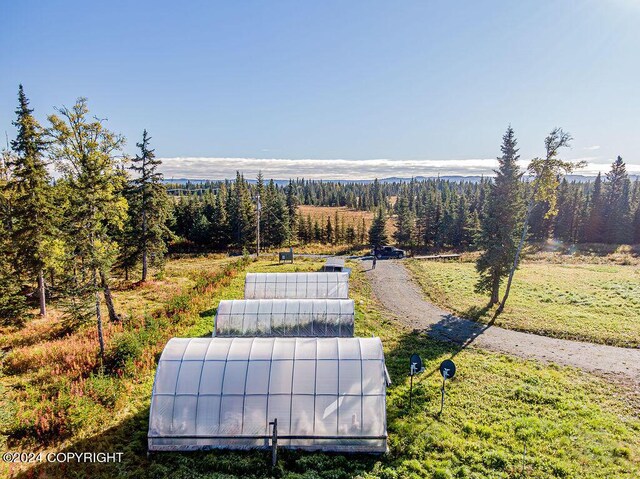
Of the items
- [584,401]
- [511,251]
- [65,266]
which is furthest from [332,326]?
[511,251]

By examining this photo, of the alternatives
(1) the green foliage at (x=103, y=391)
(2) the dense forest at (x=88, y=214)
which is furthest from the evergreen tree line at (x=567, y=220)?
(1) the green foliage at (x=103, y=391)

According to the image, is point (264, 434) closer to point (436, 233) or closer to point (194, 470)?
point (194, 470)

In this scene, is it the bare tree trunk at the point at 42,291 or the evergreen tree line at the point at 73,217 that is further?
the bare tree trunk at the point at 42,291

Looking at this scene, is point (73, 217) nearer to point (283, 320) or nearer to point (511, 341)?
point (283, 320)

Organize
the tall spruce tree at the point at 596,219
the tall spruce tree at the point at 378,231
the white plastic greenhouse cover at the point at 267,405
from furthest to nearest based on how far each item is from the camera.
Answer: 1. the tall spruce tree at the point at 596,219
2. the tall spruce tree at the point at 378,231
3. the white plastic greenhouse cover at the point at 267,405

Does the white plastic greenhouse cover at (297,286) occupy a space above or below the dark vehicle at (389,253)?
above

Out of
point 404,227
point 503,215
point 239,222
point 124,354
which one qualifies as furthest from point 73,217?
point 404,227

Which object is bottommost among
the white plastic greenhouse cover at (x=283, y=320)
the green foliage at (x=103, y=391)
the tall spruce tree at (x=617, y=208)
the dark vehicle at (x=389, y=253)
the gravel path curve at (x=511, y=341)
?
the dark vehicle at (x=389, y=253)

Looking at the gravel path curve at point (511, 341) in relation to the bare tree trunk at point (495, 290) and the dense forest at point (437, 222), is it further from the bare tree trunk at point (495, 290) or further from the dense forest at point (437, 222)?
the dense forest at point (437, 222)
